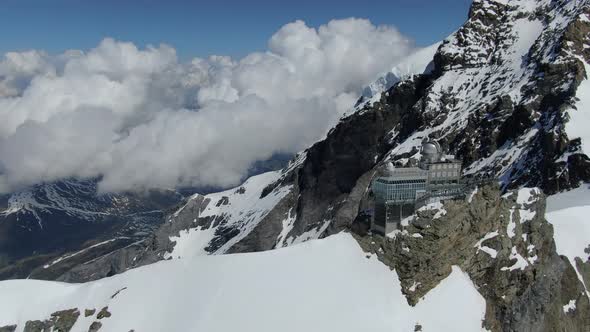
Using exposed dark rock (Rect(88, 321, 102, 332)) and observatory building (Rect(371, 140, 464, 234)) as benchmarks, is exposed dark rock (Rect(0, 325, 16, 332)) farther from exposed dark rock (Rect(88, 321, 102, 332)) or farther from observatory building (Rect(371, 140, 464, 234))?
observatory building (Rect(371, 140, 464, 234))

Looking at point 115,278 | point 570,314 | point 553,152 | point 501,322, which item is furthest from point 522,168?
point 115,278

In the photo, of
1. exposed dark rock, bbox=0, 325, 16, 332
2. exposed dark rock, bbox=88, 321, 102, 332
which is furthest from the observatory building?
exposed dark rock, bbox=0, 325, 16, 332

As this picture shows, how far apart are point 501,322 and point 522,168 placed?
84.7m

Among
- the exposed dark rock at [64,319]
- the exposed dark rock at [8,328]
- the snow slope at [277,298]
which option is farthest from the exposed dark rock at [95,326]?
the exposed dark rock at [8,328]

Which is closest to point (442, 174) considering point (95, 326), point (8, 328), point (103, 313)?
point (103, 313)

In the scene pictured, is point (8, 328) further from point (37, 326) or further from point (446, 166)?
point (446, 166)

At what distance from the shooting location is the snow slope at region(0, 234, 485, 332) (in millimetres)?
75562

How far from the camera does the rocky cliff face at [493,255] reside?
7875 cm

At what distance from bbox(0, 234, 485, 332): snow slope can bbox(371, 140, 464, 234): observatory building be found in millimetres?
6751

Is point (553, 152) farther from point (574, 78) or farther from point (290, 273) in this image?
point (290, 273)

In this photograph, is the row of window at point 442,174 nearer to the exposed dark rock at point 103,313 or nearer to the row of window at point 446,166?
the row of window at point 446,166

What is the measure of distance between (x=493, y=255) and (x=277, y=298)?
3340cm

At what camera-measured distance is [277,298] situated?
78.3m

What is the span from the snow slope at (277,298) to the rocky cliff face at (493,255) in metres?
1.99
